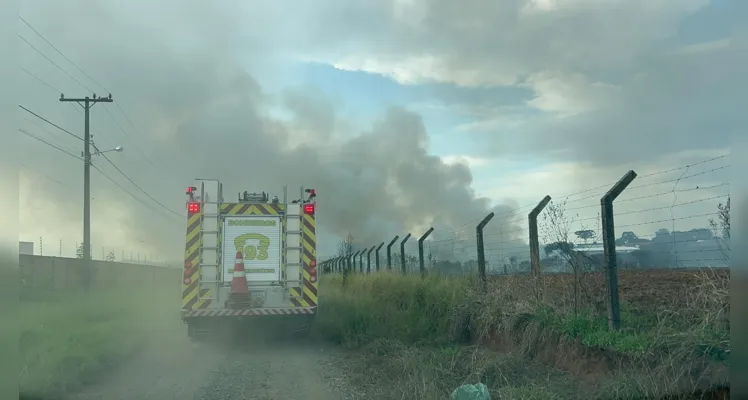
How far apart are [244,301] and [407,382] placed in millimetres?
6179

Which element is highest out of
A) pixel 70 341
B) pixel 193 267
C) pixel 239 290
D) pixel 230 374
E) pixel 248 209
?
pixel 248 209

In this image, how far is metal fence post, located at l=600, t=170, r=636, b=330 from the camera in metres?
7.89

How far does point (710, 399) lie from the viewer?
5719 millimetres

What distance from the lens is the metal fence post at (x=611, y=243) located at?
7.89m

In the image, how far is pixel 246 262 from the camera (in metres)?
13.5

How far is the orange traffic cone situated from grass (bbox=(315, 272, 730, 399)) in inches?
80.2

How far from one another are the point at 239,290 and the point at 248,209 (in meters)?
1.73

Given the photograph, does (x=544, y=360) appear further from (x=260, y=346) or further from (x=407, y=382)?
(x=260, y=346)

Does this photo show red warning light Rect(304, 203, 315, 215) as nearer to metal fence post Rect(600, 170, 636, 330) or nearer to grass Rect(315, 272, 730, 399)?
grass Rect(315, 272, 730, 399)

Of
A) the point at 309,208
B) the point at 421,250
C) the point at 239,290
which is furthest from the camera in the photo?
the point at 421,250

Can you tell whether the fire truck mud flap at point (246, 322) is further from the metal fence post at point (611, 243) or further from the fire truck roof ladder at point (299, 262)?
the metal fence post at point (611, 243)

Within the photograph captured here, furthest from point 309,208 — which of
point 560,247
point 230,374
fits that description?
point 560,247

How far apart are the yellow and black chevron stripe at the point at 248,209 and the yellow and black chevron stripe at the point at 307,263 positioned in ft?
2.16

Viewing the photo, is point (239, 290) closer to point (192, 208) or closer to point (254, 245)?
point (254, 245)
